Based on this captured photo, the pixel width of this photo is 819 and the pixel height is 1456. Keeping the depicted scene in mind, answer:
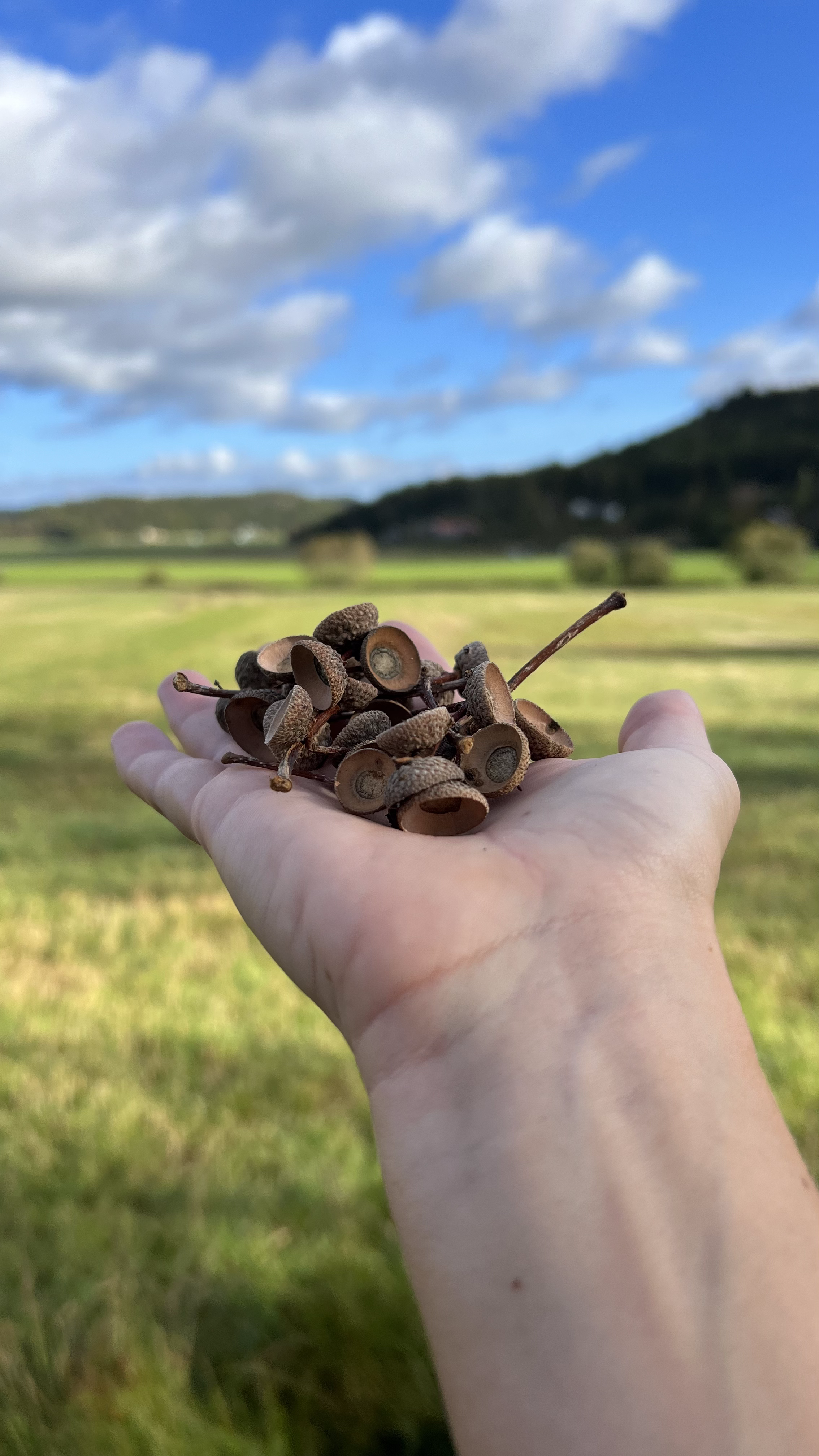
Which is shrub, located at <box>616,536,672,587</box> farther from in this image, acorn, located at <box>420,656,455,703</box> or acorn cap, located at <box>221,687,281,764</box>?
acorn cap, located at <box>221,687,281,764</box>

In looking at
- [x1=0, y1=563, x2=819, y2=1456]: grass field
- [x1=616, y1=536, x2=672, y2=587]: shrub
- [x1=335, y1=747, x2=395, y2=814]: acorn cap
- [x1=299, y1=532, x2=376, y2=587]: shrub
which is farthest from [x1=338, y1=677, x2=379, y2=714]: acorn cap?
[x1=616, y1=536, x2=672, y2=587]: shrub

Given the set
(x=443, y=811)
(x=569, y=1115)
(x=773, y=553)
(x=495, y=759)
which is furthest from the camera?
(x=773, y=553)

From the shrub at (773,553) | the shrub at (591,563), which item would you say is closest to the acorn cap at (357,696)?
the shrub at (591,563)

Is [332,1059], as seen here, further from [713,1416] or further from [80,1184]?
[713,1416]

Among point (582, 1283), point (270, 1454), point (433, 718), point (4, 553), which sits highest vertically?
point (4, 553)

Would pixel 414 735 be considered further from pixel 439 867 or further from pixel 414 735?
pixel 439 867

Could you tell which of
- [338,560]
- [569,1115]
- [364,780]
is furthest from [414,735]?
[338,560]

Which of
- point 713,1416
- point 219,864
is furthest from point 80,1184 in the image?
point 713,1416
